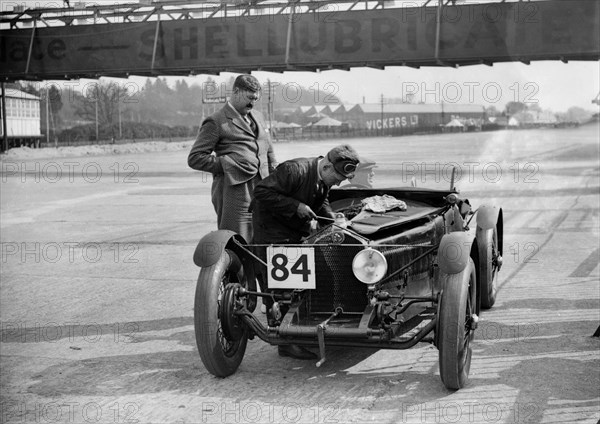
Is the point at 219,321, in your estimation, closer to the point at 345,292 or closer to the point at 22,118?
the point at 345,292

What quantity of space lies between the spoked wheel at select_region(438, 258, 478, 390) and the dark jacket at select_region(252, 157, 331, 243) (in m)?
1.18

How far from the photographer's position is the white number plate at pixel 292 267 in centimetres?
509

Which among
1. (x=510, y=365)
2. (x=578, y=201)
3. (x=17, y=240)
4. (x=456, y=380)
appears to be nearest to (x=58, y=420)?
(x=456, y=380)

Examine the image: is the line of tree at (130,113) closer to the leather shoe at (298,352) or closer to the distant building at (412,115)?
the distant building at (412,115)

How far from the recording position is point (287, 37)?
15.1m

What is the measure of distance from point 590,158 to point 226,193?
108ft

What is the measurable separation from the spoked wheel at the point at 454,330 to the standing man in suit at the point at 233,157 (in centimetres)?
203

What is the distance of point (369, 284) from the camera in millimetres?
5023

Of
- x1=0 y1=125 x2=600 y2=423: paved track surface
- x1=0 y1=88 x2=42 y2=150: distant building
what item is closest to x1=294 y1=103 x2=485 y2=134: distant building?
x1=0 y1=125 x2=600 y2=423: paved track surface

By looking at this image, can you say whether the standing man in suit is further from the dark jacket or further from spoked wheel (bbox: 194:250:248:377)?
spoked wheel (bbox: 194:250:248:377)

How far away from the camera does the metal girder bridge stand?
1421 centimetres

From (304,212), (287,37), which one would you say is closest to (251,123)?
(304,212)

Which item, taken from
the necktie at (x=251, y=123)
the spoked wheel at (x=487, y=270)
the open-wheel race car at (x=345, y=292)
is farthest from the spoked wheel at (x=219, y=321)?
the spoked wheel at (x=487, y=270)

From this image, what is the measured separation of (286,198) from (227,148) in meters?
1.08
